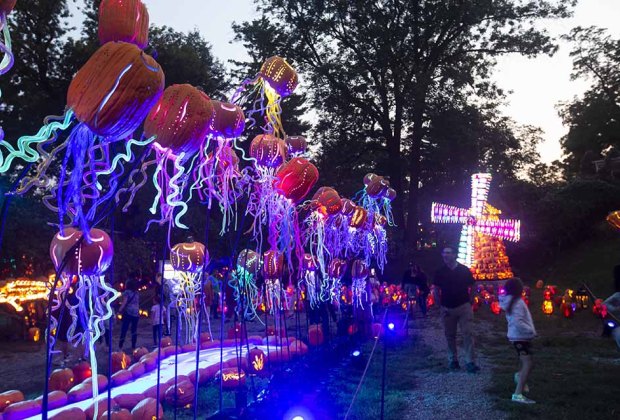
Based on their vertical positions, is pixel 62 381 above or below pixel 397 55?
below

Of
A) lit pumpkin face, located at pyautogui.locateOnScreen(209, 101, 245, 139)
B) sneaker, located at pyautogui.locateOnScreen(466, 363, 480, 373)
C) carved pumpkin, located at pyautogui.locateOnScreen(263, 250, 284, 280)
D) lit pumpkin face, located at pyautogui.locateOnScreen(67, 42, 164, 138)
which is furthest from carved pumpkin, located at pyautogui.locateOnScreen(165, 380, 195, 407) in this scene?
lit pumpkin face, located at pyautogui.locateOnScreen(67, 42, 164, 138)

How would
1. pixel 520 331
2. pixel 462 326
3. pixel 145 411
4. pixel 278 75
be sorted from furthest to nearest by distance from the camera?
pixel 462 326, pixel 278 75, pixel 520 331, pixel 145 411

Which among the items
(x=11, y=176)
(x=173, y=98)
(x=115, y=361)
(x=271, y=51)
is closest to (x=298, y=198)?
(x=173, y=98)

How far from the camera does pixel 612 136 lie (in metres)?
27.3

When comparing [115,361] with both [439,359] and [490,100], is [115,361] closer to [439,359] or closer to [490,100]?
[439,359]

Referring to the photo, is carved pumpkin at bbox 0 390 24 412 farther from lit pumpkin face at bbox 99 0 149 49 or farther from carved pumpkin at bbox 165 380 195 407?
lit pumpkin face at bbox 99 0 149 49

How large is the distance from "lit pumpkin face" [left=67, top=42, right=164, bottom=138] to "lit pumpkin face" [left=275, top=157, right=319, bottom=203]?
2.89m

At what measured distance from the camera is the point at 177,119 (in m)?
3.46

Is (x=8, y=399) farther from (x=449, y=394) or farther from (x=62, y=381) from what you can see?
(x=449, y=394)

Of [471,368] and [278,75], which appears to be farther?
[471,368]

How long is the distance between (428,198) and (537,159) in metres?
7.67

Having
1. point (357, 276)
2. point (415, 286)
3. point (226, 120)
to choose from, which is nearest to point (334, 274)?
point (357, 276)

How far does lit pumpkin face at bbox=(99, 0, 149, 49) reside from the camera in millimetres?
3326

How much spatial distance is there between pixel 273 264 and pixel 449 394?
2696 mm
